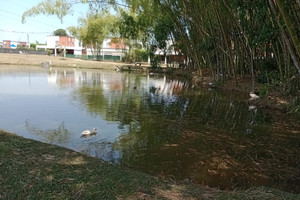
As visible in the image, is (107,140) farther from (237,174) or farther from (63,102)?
(63,102)

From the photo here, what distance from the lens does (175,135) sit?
6527 millimetres

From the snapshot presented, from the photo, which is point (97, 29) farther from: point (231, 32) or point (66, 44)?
point (231, 32)

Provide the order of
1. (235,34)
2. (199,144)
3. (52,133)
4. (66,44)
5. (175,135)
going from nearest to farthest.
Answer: (199,144) → (52,133) → (175,135) → (235,34) → (66,44)

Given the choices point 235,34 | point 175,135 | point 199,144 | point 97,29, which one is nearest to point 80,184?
point 199,144

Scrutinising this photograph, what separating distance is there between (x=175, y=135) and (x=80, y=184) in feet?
12.5

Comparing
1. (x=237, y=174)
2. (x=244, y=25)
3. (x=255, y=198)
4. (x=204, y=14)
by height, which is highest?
(x=204, y=14)

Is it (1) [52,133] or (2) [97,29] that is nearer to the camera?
(1) [52,133]

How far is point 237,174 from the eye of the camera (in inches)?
178

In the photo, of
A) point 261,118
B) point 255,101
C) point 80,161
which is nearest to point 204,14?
point 255,101

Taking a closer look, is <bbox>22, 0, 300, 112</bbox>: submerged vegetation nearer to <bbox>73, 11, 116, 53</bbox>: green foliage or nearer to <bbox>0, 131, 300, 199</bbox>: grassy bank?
<bbox>0, 131, 300, 199</bbox>: grassy bank

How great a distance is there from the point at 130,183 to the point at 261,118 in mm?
6647

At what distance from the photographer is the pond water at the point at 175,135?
461 centimetres

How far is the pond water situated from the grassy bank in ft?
3.53

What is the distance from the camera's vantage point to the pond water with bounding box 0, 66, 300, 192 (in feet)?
15.1
